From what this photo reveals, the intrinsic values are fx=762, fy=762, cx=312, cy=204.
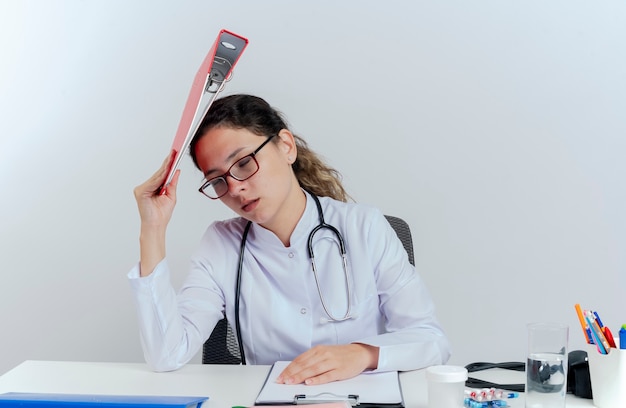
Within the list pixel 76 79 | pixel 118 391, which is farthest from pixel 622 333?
pixel 76 79

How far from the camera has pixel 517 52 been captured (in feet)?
9.49

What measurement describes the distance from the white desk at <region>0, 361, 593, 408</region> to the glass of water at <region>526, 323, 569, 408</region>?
9 cm

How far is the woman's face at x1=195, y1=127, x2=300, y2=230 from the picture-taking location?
5.98 ft

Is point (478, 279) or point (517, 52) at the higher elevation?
point (517, 52)

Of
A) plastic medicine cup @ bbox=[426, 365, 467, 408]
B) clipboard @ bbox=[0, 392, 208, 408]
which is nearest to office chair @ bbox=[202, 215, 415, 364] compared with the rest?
clipboard @ bbox=[0, 392, 208, 408]

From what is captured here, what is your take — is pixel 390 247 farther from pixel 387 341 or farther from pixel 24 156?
pixel 24 156

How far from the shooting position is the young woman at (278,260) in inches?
72.1

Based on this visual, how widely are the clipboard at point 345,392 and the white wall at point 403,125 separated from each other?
4.69ft

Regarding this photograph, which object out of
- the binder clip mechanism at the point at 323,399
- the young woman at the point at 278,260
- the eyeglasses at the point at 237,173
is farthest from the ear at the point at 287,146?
the binder clip mechanism at the point at 323,399

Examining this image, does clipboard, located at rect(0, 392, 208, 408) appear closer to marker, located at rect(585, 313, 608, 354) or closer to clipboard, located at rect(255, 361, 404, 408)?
clipboard, located at rect(255, 361, 404, 408)

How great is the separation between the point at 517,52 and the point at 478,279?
88 cm

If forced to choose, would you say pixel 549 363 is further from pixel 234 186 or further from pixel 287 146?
pixel 287 146

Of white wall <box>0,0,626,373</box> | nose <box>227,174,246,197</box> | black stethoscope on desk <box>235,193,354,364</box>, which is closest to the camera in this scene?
nose <box>227,174,246,197</box>

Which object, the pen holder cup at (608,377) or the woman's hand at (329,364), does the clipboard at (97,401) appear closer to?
the woman's hand at (329,364)
